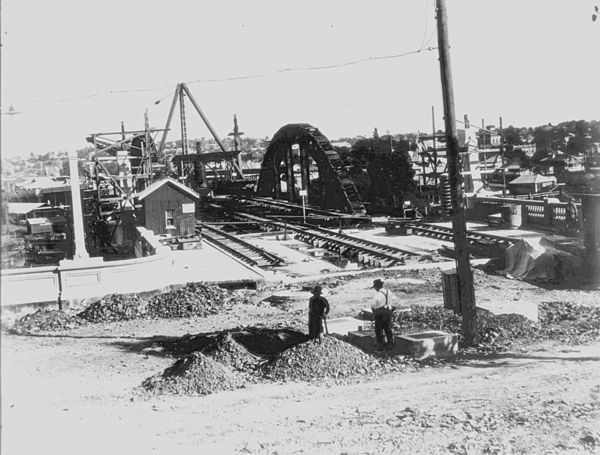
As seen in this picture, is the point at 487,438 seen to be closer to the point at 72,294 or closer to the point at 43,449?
the point at 43,449

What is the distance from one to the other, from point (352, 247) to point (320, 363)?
59.5ft

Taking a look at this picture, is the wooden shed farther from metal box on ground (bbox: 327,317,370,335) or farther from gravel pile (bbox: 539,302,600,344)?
gravel pile (bbox: 539,302,600,344)

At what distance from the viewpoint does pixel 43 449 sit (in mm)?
8125

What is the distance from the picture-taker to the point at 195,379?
10516 mm

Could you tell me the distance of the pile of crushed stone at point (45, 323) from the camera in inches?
613

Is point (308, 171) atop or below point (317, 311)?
atop

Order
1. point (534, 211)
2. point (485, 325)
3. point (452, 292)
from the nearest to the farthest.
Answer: point (452, 292) → point (485, 325) → point (534, 211)

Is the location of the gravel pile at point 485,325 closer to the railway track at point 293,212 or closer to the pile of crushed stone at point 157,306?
the pile of crushed stone at point 157,306

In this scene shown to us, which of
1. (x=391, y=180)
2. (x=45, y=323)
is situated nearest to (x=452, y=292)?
(x=45, y=323)

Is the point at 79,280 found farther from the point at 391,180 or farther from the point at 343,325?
the point at 391,180

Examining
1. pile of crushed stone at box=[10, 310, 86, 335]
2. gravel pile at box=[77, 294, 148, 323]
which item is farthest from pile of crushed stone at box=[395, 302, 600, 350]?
pile of crushed stone at box=[10, 310, 86, 335]

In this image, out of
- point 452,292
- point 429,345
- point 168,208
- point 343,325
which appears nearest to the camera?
point 429,345

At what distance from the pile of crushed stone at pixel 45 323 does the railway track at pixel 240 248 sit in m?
10.4

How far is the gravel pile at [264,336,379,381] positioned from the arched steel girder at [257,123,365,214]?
102 ft
